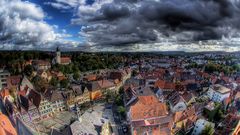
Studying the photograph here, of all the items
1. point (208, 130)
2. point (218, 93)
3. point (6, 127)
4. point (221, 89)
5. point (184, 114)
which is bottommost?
point (208, 130)

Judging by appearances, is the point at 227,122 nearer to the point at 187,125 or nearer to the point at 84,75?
the point at 187,125

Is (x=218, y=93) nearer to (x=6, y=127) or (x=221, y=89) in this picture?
(x=221, y=89)

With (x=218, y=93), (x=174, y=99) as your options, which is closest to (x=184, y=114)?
(x=174, y=99)

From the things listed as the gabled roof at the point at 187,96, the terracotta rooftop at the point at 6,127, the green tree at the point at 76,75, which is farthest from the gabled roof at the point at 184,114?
the terracotta rooftop at the point at 6,127

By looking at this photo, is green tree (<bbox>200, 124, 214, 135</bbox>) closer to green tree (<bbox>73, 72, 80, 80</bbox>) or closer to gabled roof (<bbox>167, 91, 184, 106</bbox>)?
gabled roof (<bbox>167, 91, 184, 106</bbox>)

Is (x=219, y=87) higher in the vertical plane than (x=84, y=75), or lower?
lower

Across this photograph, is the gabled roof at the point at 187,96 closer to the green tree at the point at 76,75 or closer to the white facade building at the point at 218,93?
the white facade building at the point at 218,93

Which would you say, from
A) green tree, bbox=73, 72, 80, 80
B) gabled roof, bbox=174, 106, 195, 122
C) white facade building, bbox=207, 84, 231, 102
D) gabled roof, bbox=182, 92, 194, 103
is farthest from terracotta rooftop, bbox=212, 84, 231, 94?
green tree, bbox=73, 72, 80, 80

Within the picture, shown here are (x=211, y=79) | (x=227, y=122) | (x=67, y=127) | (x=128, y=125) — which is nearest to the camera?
(x=67, y=127)

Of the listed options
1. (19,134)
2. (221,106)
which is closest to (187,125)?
(221,106)
